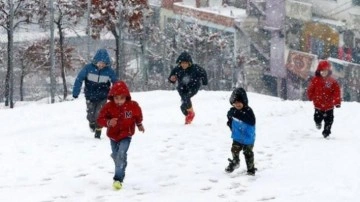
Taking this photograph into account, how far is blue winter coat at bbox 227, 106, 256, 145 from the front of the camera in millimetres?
8844

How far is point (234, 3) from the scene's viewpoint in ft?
193

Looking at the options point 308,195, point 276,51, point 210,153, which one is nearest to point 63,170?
point 210,153

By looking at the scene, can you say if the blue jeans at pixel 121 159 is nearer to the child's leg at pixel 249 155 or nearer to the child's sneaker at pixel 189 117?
the child's leg at pixel 249 155

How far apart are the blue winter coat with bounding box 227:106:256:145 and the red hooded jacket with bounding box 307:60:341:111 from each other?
3.57 m

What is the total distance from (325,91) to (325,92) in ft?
0.06

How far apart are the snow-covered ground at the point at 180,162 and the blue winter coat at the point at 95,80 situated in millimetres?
911

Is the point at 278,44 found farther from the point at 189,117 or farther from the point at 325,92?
the point at 325,92

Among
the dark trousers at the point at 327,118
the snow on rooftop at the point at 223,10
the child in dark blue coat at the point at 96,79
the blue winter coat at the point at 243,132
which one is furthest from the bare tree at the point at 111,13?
the blue winter coat at the point at 243,132

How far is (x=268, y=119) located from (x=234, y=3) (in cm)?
4432

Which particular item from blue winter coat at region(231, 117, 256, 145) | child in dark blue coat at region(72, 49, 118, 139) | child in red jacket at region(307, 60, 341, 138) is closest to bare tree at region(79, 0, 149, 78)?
child in dark blue coat at region(72, 49, 118, 139)

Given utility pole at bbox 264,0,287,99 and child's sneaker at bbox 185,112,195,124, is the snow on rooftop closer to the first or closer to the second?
utility pole at bbox 264,0,287,99

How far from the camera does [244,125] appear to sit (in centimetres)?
885

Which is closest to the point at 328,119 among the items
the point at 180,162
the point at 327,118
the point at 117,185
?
the point at 327,118

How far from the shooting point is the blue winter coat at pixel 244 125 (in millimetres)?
8844
